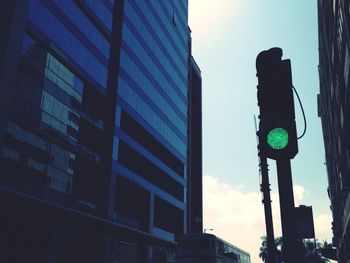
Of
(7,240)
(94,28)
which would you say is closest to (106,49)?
(94,28)

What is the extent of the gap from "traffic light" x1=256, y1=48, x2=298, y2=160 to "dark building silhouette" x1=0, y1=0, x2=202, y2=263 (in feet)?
79.0

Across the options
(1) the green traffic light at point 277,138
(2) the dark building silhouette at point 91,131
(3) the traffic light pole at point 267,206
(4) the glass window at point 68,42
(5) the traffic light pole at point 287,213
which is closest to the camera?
(5) the traffic light pole at point 287,213

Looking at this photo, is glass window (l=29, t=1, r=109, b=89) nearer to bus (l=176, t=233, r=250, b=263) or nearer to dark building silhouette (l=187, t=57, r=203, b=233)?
bus (l=176, t=233, r=250, b=263)

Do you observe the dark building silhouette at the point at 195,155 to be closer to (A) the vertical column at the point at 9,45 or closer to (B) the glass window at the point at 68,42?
(B) the glass window at the point at 68,42

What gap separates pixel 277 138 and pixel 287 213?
Answer: 628 mm

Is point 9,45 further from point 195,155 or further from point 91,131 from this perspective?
point 195,155

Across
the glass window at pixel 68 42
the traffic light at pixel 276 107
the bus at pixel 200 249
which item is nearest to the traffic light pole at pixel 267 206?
the traffic light at pixel 276 107

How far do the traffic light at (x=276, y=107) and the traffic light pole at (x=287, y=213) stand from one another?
125mm

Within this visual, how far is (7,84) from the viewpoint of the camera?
25.0 metres

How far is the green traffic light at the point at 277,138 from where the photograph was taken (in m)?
2.78

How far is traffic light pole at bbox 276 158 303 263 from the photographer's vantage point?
2.32m

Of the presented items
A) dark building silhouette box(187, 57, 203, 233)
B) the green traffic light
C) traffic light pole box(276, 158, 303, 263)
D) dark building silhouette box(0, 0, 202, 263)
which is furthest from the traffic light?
dark building silhouette box(187, 57, 203, 233)

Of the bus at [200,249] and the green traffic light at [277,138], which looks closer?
the green traffic light at [277,138]

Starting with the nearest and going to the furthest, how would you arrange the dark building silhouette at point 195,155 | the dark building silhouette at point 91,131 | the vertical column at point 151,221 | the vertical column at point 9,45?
1. the vertical column at point 9,45
2. the dark building silhouette at point 91,131
3. the vertical column at point 151,221
4. the dark building silhouette at point 195,155
